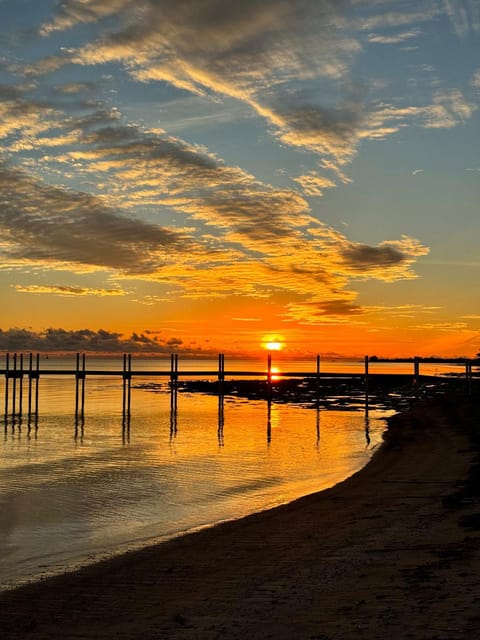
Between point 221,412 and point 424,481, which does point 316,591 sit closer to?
point 424,481

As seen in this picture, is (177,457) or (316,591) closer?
(316,591)

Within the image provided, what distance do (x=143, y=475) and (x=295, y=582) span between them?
11457 millimetres

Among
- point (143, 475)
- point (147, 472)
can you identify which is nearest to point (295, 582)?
point (143, 475)

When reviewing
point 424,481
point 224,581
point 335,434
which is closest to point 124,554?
point 224,581

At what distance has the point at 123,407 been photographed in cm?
4853

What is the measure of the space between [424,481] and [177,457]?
9958mm

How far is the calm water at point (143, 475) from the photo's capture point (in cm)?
1159

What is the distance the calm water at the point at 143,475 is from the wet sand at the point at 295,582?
1309 mm

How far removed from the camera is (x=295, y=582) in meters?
7.68

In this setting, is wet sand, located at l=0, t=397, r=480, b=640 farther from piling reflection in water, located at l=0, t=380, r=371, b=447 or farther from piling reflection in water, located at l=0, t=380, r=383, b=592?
piling reflection in water, located at l=0, t=380, r=371, b=447

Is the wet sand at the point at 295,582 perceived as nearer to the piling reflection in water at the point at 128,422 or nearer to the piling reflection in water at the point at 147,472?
the piling reflection in water at the point at 147,472

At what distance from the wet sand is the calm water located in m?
1.31

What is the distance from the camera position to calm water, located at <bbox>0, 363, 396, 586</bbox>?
11594mm

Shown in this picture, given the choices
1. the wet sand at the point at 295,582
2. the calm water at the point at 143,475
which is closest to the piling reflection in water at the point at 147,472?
the calm water at the point at 143,475
